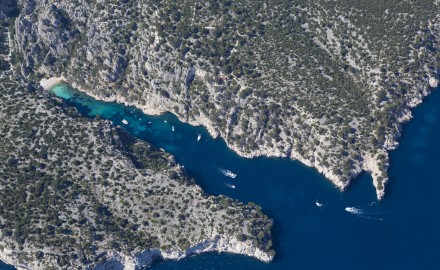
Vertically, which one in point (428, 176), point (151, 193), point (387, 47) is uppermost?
point (387, 47)

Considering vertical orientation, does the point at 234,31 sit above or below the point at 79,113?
above

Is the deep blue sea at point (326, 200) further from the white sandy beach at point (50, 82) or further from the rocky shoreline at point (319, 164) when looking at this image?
the white sandy beach at point (50, 82)

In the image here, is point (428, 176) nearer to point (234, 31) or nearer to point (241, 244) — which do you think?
point (241, 244)

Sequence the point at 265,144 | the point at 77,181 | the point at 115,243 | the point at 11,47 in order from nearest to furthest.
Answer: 1. the point at 115,243
2. the point at 77,181
3. the point at 265,144
4. the point at 11,47

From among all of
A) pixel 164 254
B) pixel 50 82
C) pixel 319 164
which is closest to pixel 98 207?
pixel 164 254

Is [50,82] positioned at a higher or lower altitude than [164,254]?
higher

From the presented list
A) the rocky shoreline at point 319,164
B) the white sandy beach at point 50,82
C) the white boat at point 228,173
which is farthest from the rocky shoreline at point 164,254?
the white sandy beach at point 50,82

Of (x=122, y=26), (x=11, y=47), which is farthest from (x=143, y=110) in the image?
(x=11, y=47)

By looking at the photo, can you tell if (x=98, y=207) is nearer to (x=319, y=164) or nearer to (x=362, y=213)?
(x=319, y=164)
